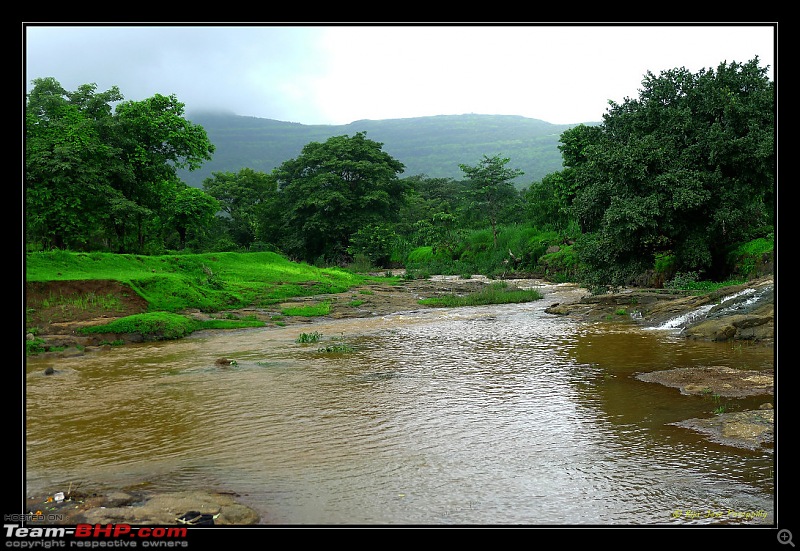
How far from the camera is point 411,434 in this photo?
22.8ft

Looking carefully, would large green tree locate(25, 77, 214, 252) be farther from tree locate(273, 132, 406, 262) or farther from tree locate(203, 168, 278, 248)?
tree locate(203, 168, 278, 248)

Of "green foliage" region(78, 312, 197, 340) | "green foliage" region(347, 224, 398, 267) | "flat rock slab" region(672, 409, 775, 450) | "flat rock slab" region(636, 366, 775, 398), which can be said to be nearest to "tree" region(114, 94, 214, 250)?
"green foliage" region(78, 312, 197, 340)

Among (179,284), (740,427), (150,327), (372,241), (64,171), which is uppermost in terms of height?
(64,171)

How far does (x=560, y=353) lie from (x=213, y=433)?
7.39m

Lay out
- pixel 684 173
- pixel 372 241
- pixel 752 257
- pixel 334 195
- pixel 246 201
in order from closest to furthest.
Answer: pixel 684 173 → pixel 752 257 → pixel 372 241 → pixel 334 195 → pixel 246 201

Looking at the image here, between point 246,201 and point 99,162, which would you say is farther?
point 246,201

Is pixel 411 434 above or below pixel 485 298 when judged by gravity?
below

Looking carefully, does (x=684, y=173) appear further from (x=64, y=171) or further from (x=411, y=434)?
(x=64, y=171)

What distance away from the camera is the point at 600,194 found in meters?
19.9

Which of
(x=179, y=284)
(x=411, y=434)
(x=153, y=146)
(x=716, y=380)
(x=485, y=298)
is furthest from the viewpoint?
(x=153, y=146)
